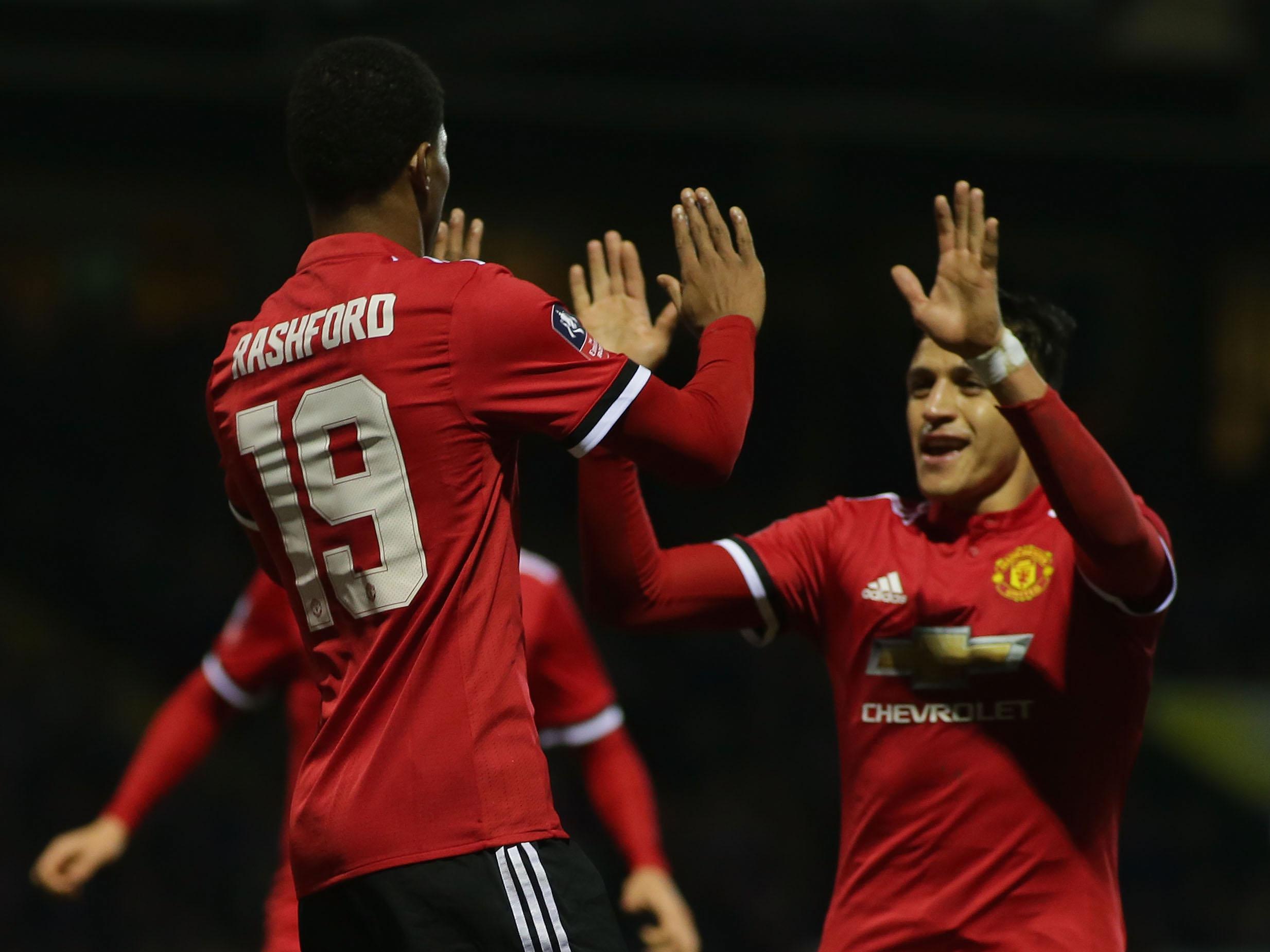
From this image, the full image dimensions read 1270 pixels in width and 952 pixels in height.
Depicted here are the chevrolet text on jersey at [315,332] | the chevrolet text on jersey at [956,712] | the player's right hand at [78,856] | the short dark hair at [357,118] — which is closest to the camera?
the chevrolet text on jersey at [315,332]

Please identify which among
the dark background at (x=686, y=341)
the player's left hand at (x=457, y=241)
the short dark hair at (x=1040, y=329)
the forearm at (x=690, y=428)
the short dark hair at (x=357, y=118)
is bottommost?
the dark background at (x=686, y=341)

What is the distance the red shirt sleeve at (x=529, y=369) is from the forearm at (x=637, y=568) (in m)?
0.46

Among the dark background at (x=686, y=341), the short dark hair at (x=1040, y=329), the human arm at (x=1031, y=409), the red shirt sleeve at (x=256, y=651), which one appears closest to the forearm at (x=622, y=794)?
the red shirt sleeve at (x=256, y=651)

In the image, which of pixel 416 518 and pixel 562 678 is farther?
pixel 562 678

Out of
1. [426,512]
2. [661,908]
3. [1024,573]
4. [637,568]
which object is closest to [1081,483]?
[1024,573]

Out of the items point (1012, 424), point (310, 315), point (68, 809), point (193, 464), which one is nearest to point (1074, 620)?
point (1012, 424)

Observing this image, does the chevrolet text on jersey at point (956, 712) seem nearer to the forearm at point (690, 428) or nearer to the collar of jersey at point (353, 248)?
the forearm at point (690, 428)

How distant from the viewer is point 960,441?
10.5ft

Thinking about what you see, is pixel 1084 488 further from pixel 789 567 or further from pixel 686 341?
pixel 686 341

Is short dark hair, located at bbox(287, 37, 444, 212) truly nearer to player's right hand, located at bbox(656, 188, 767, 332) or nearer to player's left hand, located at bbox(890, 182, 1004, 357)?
player's right hand, located at bbox(656, 188, 767, 332)

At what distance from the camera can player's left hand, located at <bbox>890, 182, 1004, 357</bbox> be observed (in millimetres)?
2727

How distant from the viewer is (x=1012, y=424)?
2.73 m

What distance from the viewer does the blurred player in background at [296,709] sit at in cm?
425

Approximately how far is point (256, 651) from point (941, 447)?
79.8 inches
